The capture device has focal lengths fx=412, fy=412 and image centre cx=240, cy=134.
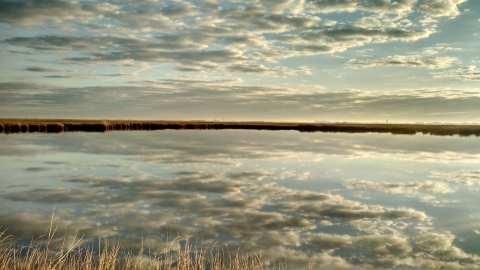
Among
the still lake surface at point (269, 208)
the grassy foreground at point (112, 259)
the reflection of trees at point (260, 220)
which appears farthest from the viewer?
the still lake surface at point (269, 208)

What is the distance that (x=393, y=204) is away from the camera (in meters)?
13.4

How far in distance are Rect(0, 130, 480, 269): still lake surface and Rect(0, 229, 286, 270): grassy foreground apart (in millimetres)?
738

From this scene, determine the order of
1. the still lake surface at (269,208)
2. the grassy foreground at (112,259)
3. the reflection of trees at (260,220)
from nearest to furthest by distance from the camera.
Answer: the grassy foreground at (112,259) → the reflection of trees at (260,220) → the still lake surface at (269,208)

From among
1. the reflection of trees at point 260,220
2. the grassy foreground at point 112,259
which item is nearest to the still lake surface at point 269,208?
the reflection of trees at point 260,220

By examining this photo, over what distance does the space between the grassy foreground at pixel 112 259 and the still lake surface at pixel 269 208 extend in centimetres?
74

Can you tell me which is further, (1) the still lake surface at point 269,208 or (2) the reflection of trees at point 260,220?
(1) the still lake surface at point 269,208

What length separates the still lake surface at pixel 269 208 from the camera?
29.3ft

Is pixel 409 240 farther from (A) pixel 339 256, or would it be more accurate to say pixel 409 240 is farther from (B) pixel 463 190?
(B) pixel 463 190

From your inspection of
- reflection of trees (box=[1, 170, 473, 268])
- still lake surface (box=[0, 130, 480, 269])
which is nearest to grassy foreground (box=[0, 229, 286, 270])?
still lake surface (box=[0, 130, 480, 269])

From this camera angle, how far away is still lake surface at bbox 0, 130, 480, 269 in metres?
8.93

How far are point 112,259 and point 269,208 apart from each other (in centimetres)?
622

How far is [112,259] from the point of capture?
6992 mm

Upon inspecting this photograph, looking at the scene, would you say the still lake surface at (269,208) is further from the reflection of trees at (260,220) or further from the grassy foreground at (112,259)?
the grassy foreground at (112,259)

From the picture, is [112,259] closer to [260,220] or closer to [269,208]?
[260,220]
